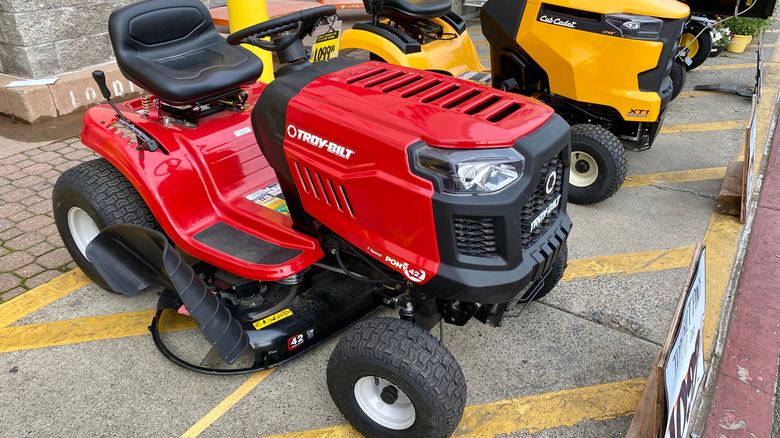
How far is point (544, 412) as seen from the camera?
241cm

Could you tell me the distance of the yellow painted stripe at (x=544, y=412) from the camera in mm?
2326

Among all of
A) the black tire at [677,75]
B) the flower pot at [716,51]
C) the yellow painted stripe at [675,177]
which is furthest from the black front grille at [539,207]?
the flower pot at [716,51]

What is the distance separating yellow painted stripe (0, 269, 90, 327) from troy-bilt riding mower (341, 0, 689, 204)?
117 inches

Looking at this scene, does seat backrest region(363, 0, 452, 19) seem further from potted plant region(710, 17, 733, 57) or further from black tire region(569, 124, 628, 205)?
potted plant region(710, 17, 733, 57)

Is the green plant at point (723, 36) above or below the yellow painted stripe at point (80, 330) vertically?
below

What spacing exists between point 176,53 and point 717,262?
324 cm

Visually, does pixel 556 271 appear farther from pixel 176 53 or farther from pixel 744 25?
pixel 744 25

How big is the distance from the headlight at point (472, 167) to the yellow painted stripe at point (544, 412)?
1.04 metres

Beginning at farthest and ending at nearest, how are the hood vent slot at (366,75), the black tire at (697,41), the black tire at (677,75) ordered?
the black tire at (697,41) < the black tire at (677,75) < the hood vent slot at (366,75)

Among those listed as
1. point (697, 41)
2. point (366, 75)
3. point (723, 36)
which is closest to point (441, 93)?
point (366, 75)

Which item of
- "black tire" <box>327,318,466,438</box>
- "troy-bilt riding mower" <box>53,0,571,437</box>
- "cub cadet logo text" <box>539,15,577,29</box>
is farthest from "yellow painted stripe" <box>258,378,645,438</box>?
"cub cadet logo text" <box>539,15,577,29</box>

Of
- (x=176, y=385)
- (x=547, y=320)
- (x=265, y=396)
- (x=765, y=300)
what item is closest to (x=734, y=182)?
(x=765, y=300)

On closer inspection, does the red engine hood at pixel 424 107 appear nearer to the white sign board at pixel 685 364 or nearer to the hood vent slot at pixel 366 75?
the hood vent slot at pixel 366 75

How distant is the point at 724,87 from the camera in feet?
21.5
